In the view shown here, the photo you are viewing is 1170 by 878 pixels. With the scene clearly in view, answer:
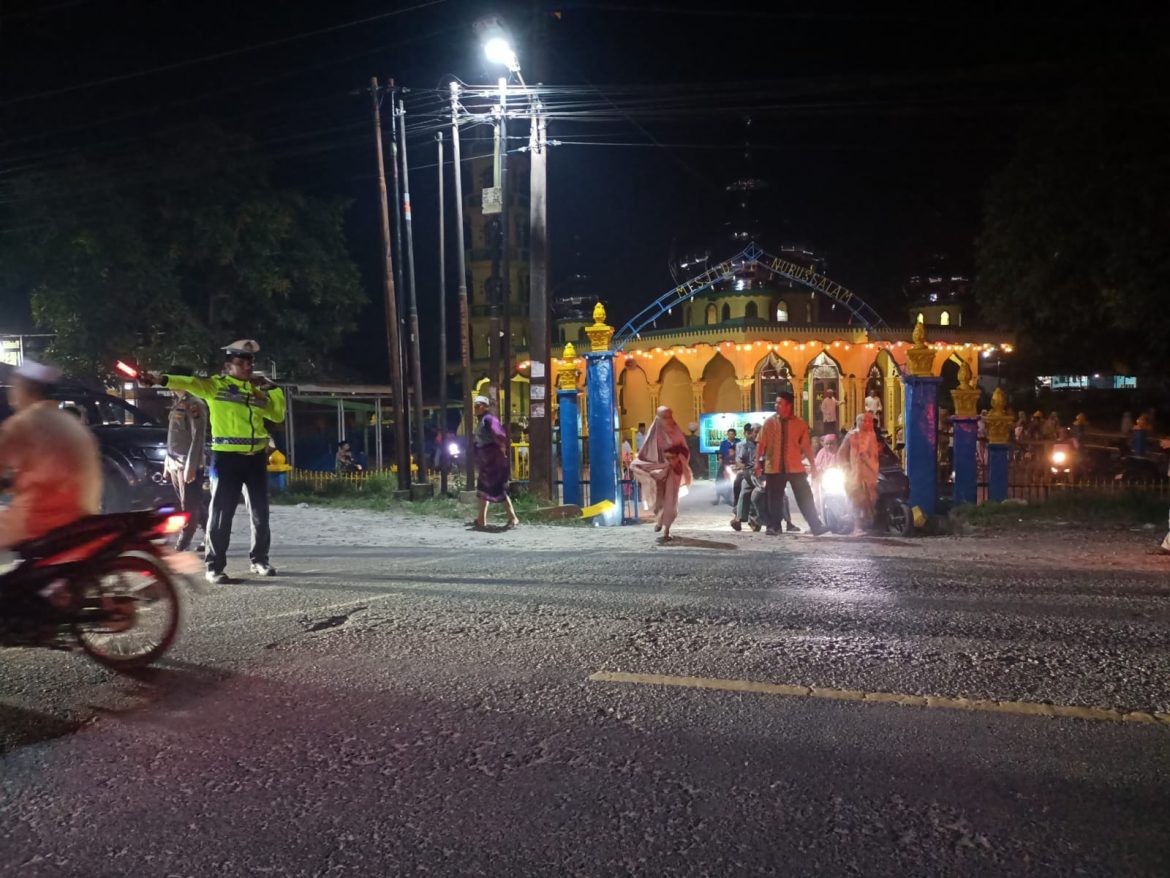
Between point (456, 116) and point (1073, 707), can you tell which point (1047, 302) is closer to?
point (456, 116)

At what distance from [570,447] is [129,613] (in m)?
10.1

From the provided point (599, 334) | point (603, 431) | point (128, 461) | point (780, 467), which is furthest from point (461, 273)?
point (780, 467)

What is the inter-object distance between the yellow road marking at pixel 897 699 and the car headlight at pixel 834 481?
311 inches

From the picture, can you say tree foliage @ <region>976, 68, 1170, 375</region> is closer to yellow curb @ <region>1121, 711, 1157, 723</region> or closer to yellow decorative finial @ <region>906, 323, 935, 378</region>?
yellow decorative finial @ <region>906, 323, 935, 378</region>

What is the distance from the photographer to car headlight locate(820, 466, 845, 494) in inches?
475

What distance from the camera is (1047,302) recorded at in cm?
2641

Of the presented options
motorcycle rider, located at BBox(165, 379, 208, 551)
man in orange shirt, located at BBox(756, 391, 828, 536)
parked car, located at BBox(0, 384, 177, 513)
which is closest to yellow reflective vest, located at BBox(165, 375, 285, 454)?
motorcycle rider, located at BBox(165, 379, 208, 551)

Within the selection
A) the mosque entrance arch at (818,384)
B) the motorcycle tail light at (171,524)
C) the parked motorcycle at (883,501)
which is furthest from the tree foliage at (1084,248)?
the motorcycle tail light at (171,524)


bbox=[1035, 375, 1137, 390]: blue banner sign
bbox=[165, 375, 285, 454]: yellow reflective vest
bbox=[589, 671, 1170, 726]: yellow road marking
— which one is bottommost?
bbox=[589, 671, 1170, 726]: yellow road marking

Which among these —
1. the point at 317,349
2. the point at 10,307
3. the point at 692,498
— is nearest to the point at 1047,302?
the point at 692,498

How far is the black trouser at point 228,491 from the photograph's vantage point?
7.42 m

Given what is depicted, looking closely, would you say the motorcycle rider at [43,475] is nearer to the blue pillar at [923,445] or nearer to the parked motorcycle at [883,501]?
the parked motorcycle at [883,501]

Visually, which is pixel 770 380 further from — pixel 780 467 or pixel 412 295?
pixel 780 467

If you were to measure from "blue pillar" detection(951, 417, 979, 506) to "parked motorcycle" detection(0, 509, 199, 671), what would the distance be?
1277cm
